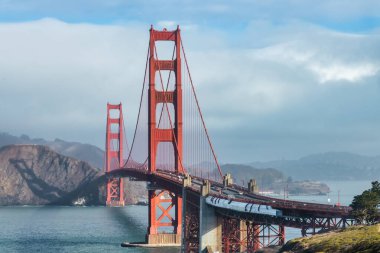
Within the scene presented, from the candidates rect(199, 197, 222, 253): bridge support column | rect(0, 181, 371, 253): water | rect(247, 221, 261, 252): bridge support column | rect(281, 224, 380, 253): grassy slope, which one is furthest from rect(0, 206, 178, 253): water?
rect(281, 224, 380, 253): grassy slope

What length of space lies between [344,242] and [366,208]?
6630mm

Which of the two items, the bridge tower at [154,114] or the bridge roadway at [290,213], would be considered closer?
the bridge roadway at [290,213]

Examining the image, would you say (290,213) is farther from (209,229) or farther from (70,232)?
(70,232)

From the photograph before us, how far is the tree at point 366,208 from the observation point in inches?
1999

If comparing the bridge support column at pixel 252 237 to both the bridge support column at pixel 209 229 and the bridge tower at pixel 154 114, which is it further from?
the bridge tower at pixel 154 114

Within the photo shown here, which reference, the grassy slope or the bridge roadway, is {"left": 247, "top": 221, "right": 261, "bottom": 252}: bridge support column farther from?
the grassy slope

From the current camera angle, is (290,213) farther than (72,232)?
No

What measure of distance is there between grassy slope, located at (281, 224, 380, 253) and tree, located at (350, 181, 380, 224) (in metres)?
2.06

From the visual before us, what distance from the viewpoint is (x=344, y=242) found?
148 ft

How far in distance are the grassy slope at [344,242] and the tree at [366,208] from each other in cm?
206

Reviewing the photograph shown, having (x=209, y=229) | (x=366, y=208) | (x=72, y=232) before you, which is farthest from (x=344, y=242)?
(x=72, y=232)

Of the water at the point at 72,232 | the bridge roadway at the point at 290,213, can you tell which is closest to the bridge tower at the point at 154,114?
the water at the point at 72,232

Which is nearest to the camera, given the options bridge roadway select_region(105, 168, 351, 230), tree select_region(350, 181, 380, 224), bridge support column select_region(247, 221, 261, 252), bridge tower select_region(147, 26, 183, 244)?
tree select_region(350, 181, 380, 224)

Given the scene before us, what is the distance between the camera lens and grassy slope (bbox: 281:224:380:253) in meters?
43.4
